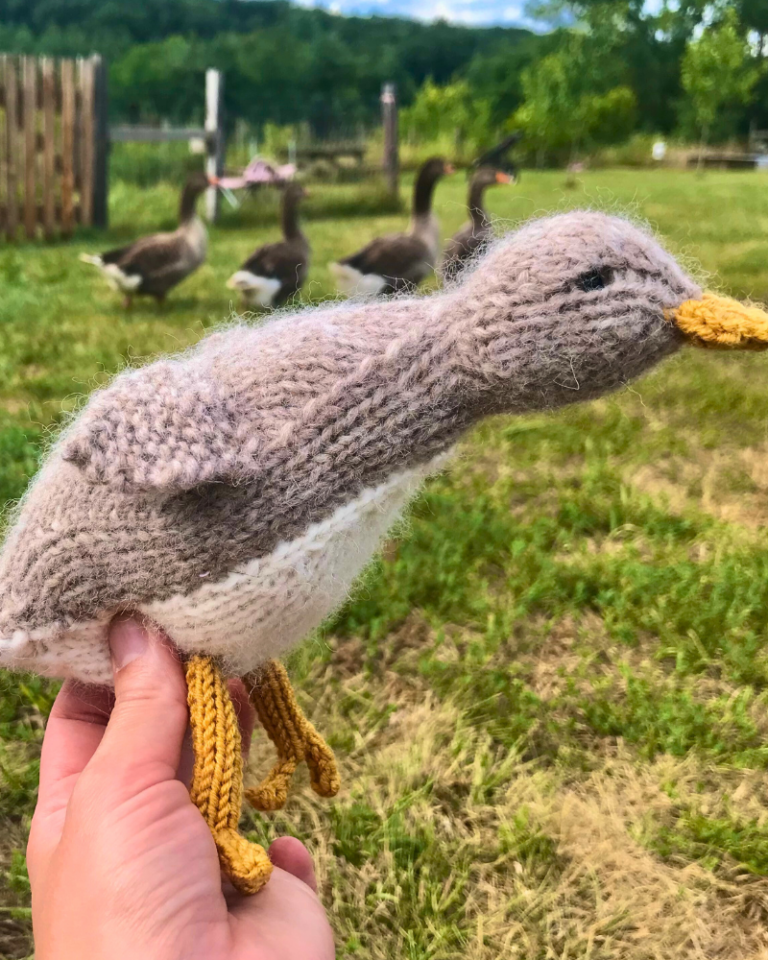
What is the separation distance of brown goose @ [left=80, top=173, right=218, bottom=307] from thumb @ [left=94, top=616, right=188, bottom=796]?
6.45 feet

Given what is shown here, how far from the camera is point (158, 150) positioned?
3.93 meters

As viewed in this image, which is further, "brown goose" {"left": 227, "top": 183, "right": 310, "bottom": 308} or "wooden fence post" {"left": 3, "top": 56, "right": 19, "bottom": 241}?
"wooden fence post" {"left": 3, "top": 56, "right": 19, "bottom": 241}

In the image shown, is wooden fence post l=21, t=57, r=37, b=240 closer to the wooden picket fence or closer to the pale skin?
the wooden picket fence

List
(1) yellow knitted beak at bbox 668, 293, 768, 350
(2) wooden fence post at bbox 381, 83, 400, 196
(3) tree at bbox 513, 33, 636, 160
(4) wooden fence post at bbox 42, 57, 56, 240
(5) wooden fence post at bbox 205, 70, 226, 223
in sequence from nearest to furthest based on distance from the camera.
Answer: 1. (1) yellow knitted beak at bbox 668, 293, 768, 350
2. (3) tree at bbox 513, 33, 636, 160
3. (2) wooden fence post at bbox 381, 83, 400, 196
4. (4) wooden fence post at bbox 42, 57, 56, 240
5. (5) wooden fence post at bbox 205, 70, 226, 223

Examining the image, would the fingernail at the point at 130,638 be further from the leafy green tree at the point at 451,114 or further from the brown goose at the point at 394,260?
the leafy green tree at the point at 451,114

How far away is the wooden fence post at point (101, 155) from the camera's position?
355 cm

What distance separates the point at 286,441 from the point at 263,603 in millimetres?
89

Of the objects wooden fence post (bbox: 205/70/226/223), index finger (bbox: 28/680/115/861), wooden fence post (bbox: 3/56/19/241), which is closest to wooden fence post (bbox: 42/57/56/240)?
wooden fence post (bbox: 3/56/19/241)

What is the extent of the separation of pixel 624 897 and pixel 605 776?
4.8 inches

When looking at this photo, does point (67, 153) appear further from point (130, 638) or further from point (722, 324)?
point (722, 324)

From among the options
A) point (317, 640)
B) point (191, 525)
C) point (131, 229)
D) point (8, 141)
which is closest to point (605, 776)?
point (317, 640)

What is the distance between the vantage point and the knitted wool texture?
1.23ft

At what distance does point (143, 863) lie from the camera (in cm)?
41

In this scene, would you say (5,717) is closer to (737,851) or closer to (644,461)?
(737,851)
